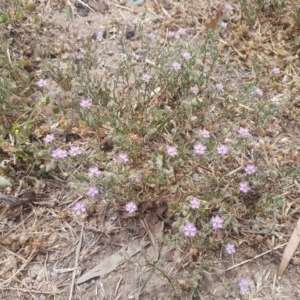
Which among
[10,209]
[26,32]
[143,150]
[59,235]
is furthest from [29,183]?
[26,32]

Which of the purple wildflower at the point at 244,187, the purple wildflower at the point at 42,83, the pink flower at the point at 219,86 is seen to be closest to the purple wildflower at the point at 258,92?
the pink flower at the point at 219,86

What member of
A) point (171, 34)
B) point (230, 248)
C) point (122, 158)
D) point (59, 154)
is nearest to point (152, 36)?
point (171, 34)

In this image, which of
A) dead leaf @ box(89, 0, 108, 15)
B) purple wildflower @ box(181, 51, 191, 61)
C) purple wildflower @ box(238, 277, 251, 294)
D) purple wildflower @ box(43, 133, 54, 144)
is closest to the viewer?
purple wildflower @ box(238, 277, 251, 294)

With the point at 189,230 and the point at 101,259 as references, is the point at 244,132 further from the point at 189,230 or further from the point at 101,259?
the point at 101,259

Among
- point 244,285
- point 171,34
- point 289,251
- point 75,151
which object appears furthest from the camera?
point 171,34

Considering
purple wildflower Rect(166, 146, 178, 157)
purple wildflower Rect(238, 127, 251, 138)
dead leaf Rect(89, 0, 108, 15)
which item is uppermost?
dead leaf Rect(89, 0, 108, 15)

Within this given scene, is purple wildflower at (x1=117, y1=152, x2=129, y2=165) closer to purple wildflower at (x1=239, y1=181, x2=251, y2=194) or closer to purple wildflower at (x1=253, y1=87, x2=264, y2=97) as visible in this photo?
purple wildflower at (x1=239, y1=181, x2=251, y2=194)

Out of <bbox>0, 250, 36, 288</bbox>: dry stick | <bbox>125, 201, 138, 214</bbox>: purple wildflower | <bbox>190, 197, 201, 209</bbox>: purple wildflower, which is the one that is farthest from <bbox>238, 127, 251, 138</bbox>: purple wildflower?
<bbox>0, 250, 36, 288</bbox>: dry stick

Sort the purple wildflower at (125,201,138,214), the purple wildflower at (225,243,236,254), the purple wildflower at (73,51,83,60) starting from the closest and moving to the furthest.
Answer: the purple wildflower at (225,243,236,254) → the purple wildflower at (125,201,138,214) → the purple wildflower at (73,51,83,60)

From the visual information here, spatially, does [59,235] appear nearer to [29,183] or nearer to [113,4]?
[29,183]

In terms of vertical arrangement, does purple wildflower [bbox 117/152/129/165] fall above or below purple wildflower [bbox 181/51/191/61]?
below

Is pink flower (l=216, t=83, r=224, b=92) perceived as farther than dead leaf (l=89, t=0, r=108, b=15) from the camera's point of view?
No

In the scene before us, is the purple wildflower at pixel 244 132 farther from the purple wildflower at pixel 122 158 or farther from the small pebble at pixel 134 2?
the small pebble at pixel 134 2
